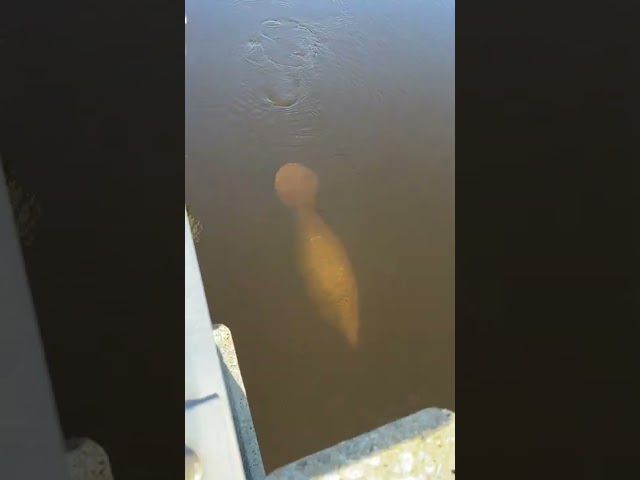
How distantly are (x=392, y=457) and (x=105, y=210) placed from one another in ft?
1.57

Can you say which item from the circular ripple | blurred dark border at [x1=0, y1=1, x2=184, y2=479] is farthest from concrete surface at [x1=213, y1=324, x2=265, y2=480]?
the circular ripple

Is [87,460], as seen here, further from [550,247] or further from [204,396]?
[550,247]

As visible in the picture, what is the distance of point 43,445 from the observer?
39 cm

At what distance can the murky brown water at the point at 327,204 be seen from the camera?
36.9 inches

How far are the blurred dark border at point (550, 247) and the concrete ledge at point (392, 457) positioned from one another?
36 millimetres

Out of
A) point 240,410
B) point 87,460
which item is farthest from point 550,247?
point 87,460

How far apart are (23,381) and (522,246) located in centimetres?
61

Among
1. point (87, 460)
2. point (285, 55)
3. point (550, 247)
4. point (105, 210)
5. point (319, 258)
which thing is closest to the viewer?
point (87, 460)

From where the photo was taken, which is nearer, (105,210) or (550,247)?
(105,210)

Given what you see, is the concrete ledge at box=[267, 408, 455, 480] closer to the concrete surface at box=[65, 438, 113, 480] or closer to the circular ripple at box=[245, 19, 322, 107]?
the concrete surface at box=[65, 438, 113, 480]

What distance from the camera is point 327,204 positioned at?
108 centimetres

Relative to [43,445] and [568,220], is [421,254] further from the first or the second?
[43,445]

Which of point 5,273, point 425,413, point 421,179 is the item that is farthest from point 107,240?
point 421,179

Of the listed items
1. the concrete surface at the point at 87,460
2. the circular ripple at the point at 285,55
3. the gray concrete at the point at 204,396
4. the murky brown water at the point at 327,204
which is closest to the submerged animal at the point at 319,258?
the murky brown water at the point at 327,204
